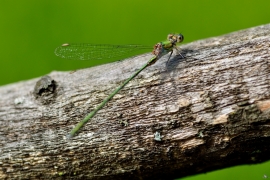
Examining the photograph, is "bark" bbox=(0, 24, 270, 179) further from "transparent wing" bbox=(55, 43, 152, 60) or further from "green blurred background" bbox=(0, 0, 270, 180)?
"green blurred background" bbox=(0, 0, 270, 180)

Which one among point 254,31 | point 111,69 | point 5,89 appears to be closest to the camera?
point 254,31

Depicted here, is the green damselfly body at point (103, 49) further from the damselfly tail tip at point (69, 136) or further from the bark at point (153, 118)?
the damselfly tail tip at point (69, 136)

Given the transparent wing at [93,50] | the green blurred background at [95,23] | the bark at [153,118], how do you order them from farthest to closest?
the green blurred background at [95,23]
the transparent wing at [93,50]
the bark at [153,118]

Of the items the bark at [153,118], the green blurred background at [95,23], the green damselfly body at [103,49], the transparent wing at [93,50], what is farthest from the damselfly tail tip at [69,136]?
the green blurred background at [95,23]

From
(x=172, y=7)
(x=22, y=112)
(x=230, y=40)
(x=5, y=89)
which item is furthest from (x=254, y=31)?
(x=172, y=7)

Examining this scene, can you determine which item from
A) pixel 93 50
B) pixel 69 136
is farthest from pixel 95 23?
pixel 69 136

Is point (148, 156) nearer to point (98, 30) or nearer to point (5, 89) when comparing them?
point (5, 89)

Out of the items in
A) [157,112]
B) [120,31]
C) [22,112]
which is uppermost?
[120,31]
